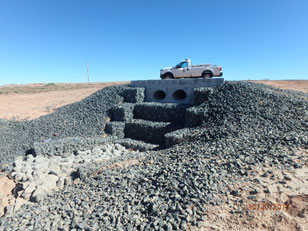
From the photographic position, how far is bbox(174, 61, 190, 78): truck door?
565 inches

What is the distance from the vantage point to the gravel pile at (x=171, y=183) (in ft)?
13.0

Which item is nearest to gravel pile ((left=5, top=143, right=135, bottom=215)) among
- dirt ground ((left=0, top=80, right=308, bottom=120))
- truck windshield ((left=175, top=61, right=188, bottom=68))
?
truck windshield ((left=175, top=61, right=188, bottom=68))

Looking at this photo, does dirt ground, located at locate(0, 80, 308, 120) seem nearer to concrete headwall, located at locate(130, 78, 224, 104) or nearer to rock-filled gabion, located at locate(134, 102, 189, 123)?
rock-filled gabion, located at locate(134, 102, 189, 123)

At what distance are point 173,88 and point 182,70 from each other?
201cm

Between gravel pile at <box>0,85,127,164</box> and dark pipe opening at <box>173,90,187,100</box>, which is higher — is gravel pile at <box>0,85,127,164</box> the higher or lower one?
the lower one

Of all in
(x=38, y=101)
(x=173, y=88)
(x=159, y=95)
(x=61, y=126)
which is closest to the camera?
(x=61, y=126)

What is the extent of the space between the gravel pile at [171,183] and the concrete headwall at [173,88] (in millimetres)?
4972

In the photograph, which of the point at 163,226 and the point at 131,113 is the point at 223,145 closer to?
the point at 163,226

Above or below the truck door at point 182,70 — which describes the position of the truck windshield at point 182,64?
above

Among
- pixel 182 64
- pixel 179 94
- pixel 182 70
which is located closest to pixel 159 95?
pixel 179 94

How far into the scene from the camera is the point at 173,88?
1352cm

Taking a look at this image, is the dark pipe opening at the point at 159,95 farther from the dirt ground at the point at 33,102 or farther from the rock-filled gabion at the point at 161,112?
the dirt ground at the point at 33,102

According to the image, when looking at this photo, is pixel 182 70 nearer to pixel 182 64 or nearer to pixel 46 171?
pixel 182 64

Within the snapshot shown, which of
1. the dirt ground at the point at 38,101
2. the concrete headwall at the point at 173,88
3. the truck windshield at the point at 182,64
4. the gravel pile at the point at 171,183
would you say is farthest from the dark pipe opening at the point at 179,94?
the dirt ground at the point at 38,101
